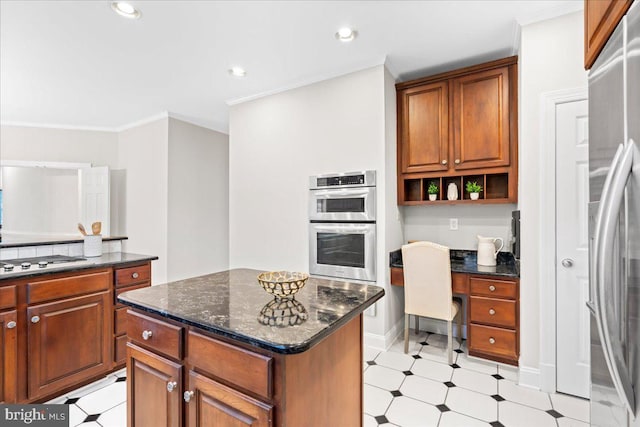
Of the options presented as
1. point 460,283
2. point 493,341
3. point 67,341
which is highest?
point 460,283

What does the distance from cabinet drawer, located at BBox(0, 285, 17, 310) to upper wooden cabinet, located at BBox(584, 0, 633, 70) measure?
3.11 meters

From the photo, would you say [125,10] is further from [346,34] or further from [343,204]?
[343,204]

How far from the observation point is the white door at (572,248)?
6.91 ft

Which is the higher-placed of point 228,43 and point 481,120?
point 228,43

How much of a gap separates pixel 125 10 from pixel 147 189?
3023 mm

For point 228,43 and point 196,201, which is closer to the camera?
point 228,43

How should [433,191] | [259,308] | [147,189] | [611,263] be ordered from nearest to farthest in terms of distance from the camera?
[611,263] < [259,308] < [433,191] < [147,189]

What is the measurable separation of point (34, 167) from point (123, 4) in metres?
4.29

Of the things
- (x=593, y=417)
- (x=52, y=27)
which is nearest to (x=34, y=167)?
(x=52, y=27)

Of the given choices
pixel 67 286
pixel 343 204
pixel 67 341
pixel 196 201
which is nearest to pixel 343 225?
pixel 343 204

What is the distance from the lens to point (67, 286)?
216 cm

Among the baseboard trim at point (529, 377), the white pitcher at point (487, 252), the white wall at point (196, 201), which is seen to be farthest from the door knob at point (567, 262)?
the white wall at point (196, 201)

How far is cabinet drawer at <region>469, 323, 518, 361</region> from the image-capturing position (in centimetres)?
250

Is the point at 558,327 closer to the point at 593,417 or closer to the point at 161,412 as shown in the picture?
the point at 593,417
